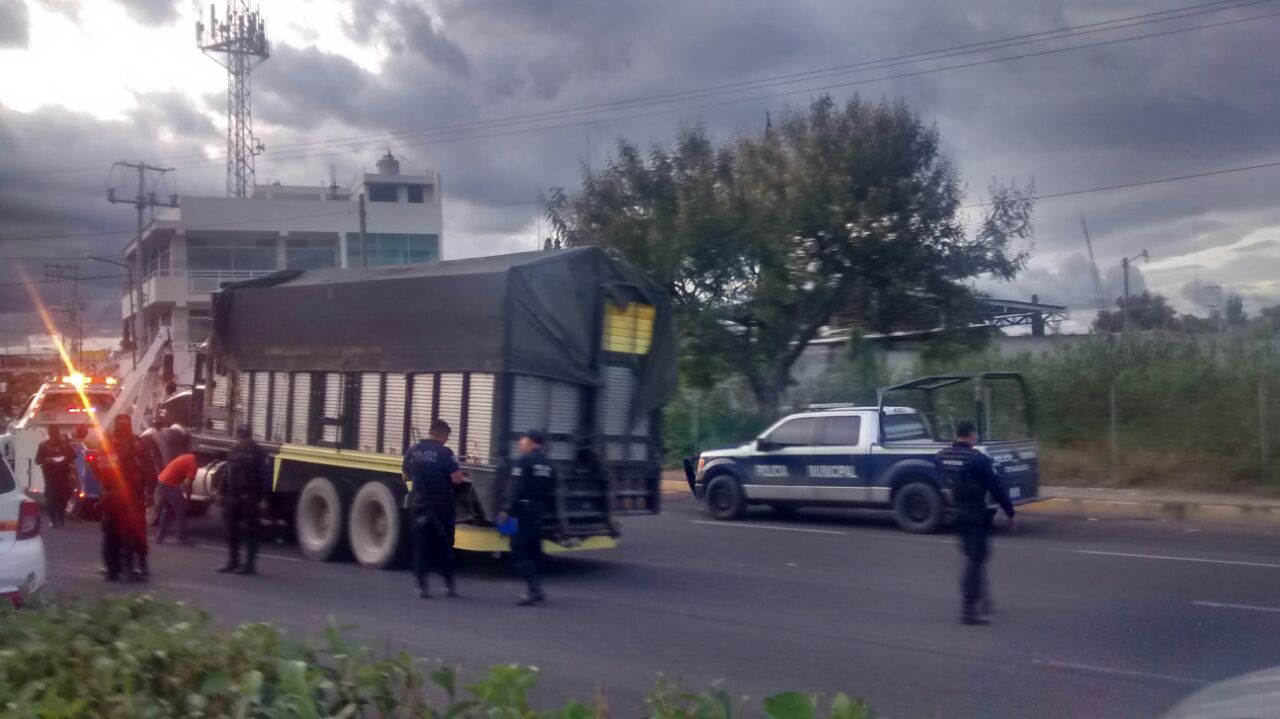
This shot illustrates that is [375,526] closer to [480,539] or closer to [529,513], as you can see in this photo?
[480,539]

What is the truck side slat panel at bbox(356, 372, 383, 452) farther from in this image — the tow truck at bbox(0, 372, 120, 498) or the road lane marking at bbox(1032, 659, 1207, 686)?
the road lane marking at bbox(1032, 659, 1207, 686)

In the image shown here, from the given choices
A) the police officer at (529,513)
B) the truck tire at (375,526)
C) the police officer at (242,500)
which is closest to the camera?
the police officer at (529,513)

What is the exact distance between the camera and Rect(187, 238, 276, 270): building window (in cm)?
4675

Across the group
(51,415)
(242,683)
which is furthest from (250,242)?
(242,683)

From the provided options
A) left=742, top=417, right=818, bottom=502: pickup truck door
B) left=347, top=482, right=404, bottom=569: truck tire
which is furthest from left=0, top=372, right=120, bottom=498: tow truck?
left=742, top=417, right=818, bottom=502: pickup truck door

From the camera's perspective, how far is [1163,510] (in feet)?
59.5

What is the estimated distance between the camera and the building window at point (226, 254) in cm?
4675

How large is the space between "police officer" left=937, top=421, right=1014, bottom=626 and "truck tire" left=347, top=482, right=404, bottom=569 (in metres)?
6.06

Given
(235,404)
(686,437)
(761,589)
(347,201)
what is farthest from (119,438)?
(347,201)

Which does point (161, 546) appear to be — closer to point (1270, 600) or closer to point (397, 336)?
point (397, 336)

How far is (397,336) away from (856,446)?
23.6ft

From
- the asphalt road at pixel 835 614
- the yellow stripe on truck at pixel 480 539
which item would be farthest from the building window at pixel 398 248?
the yellow stripe on truck at pixel 480 539

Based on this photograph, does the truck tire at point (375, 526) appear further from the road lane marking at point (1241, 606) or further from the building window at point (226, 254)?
the building window at point (226, 254)

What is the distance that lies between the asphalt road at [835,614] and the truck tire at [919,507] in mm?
287
